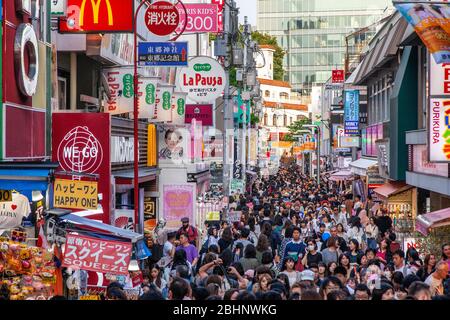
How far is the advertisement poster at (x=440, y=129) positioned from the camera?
19703mm

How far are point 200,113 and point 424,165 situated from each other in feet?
42.1

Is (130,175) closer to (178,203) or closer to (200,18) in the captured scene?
(178,203)

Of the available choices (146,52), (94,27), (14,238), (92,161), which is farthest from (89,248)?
(146,52)

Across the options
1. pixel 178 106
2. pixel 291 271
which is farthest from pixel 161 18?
pixel 291 271

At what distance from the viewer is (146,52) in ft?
78.1

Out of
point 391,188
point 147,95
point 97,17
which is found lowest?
point 391,188

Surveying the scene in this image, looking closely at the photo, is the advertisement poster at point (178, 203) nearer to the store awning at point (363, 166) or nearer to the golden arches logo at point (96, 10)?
the golden arches logo at point (96, 10)

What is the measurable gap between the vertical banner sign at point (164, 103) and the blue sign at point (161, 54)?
320 cm

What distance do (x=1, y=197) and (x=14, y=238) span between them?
24.8 inches

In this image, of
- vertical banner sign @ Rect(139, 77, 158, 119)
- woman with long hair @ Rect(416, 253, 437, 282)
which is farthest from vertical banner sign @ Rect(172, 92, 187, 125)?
woman with long hair @ Rect(416, 253, 437, 282)

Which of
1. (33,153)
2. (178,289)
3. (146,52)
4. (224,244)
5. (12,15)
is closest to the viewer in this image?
(178,289)

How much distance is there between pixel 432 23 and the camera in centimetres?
1600

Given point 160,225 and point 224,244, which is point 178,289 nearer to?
point 224,244

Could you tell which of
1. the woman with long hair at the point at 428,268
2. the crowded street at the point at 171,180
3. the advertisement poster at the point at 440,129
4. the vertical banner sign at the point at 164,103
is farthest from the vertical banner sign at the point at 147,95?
the woman with long hair at the point at 428,268
